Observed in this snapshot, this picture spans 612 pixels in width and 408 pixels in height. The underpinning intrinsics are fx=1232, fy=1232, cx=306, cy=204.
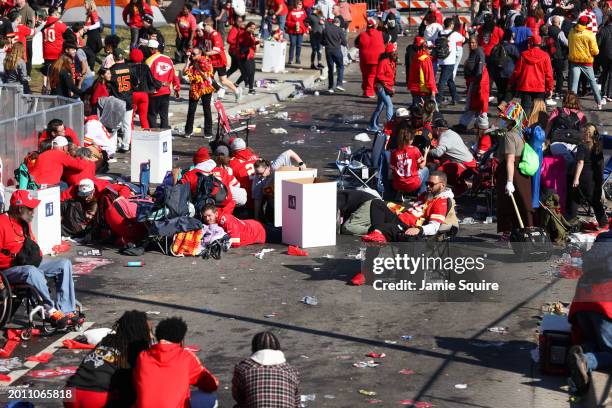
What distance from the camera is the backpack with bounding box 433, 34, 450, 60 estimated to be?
2580cm

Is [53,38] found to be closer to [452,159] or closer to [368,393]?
[452,159]

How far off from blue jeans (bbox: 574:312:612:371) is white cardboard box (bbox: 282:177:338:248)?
5.19m

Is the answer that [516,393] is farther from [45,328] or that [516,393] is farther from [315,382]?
[45,328]

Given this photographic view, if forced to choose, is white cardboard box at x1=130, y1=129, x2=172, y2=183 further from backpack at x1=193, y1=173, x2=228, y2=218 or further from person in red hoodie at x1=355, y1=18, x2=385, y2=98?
person in red hoodie at x1=355, y1=18, x2=385, y2=98

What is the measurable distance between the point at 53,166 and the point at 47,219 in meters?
1.24

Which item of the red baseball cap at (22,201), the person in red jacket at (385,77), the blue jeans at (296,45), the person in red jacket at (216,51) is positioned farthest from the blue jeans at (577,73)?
the red baseball cap at (22,201)

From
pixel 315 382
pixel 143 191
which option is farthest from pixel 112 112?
pixel 315 382

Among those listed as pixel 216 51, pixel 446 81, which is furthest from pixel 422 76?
pixel 216 51

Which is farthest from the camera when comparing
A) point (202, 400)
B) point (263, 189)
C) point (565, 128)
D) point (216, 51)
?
point (216, 51)

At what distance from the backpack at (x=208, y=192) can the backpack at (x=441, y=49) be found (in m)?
11.7

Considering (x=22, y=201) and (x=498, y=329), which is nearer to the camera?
(x=498, y=329)

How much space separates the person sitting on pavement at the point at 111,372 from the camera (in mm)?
8500

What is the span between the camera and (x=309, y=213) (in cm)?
1481

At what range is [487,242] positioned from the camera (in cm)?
1509
